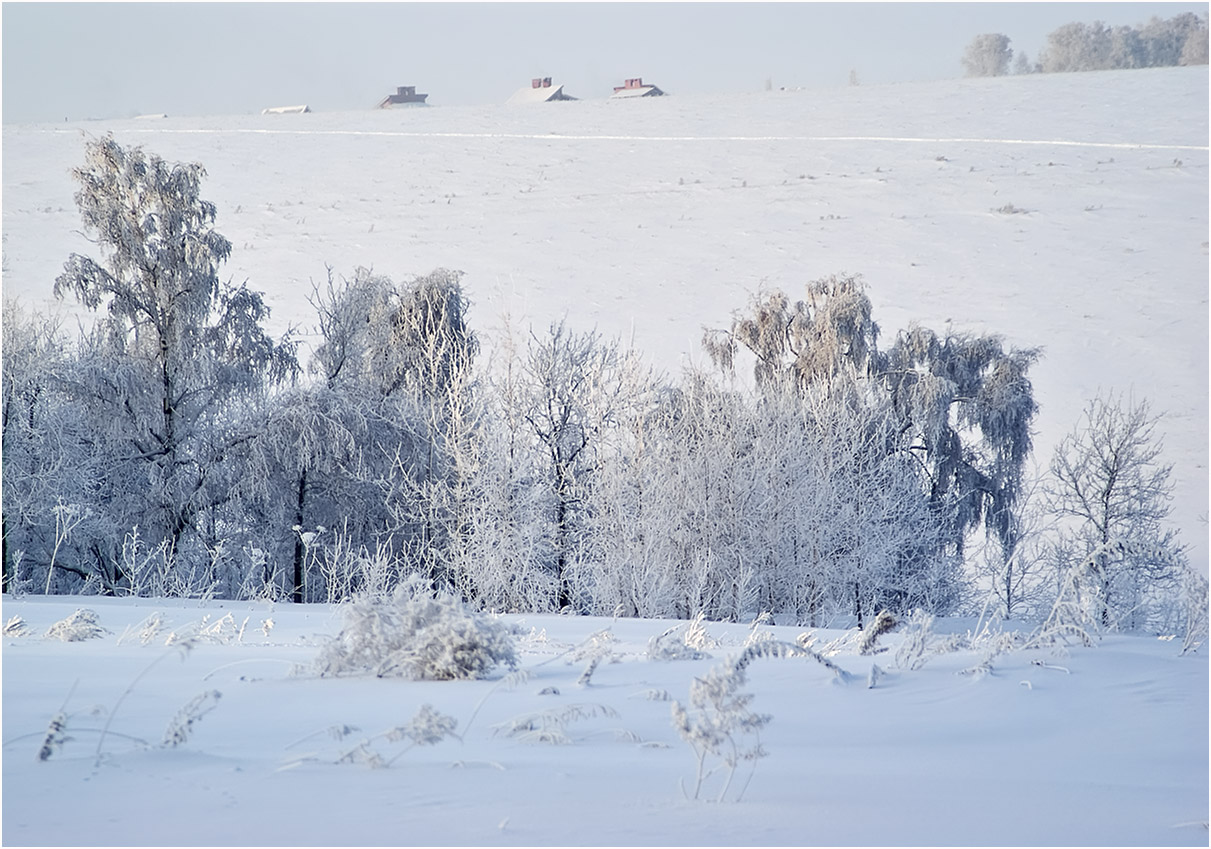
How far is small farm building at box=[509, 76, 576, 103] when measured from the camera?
68125 mm

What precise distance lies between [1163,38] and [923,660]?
60.3 metres

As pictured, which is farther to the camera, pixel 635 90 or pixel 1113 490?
pixel 635 90

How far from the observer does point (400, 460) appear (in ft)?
66.8

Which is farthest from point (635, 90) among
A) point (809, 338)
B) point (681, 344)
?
point (809, 338)

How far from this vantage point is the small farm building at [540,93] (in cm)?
Result: 6812

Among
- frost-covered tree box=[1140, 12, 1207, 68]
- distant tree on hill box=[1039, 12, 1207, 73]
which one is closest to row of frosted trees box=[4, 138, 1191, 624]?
frost-covered tree box=[1140, 12, 1207, 68]

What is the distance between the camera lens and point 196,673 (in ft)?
15.8

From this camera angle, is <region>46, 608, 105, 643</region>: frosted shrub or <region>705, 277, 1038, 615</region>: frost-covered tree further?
<region>705, 277, 1038, 615</region>: frost-covered tree

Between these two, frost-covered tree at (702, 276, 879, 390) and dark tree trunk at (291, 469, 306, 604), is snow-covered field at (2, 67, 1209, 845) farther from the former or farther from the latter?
dark tree trunk at (291, 469, 306, 604)

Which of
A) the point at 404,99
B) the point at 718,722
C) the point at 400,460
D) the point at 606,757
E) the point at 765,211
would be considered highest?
the point at 404,99

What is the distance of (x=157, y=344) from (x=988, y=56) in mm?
56621

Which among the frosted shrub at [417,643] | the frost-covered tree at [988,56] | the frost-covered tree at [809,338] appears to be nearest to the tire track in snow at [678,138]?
the frost-covered tree at [988,56]

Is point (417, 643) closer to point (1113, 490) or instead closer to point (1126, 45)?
point (1113, 490)

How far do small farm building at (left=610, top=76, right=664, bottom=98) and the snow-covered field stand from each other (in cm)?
386
